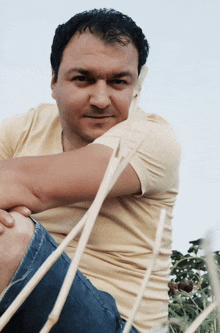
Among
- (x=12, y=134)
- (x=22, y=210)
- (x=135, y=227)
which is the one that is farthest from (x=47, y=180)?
(x=12, y=134)

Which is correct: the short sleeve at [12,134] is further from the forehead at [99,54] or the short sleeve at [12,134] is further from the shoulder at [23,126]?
the forehead at [99,54]

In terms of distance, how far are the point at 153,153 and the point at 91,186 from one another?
0.27 metres

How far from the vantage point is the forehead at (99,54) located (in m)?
1.82

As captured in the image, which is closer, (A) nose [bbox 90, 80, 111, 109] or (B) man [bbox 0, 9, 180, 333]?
(B) man [bbox 0, 9, 180, 333]

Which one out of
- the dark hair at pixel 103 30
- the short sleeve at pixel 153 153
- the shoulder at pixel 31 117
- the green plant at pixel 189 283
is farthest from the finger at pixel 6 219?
the green plant at pixel 189 283

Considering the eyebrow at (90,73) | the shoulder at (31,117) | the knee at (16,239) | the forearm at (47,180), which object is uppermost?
the eyebrow at (90,73)

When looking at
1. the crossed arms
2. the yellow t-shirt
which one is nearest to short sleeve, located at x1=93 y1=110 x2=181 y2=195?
the yellow t-shirt

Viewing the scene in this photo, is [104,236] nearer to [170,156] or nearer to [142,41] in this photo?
[170,156]

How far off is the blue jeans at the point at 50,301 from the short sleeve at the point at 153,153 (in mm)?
370

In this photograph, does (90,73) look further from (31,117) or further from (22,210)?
(22,210)

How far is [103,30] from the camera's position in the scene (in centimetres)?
190

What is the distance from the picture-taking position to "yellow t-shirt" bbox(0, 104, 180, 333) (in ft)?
5.48

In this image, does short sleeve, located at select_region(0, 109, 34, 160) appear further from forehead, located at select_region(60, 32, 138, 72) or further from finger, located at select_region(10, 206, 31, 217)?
finger, located at select_region(10, 206, 31, 217)

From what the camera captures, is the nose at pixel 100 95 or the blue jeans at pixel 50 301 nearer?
the blue jeans at pixel 50 301
